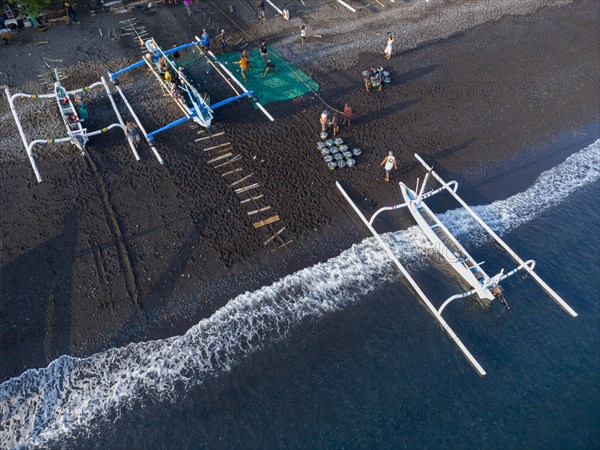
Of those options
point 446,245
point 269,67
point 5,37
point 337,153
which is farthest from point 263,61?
point 446,245

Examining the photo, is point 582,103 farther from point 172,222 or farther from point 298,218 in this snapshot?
point 172,222

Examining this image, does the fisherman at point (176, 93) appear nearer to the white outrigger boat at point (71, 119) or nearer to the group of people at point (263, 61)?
the group of people at point (263, 61)

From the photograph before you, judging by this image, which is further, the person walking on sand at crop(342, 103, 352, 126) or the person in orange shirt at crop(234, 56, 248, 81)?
the person in orange shirt at crop(234, 56, 248, 81)

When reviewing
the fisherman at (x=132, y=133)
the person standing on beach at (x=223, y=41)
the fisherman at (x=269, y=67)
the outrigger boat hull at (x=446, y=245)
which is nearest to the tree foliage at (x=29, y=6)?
the person standing on beach at (x=223, y=41)

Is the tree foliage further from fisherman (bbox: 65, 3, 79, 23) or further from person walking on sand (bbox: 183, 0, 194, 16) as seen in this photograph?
person walking on sand (bbox: 183, 0, 194, 16)

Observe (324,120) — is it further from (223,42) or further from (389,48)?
(223,42)

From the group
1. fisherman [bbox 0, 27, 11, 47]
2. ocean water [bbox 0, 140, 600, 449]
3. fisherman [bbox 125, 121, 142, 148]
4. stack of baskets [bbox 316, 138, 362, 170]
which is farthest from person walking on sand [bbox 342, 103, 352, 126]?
fisherman [bbox 0, 27, 11, 47]
